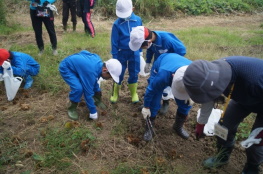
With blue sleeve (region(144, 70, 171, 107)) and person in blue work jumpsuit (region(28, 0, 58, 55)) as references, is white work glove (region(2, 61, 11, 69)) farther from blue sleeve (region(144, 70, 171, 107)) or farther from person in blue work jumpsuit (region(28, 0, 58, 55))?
blue sleeve (region(144, 70, 171, 107))

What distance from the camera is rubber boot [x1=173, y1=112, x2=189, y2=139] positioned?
2.94 m

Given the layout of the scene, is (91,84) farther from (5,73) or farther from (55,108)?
(5,73)

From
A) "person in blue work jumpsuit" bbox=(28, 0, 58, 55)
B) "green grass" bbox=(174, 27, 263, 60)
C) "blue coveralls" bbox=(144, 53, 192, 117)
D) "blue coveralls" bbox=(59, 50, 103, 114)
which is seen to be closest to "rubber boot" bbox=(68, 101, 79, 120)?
"blue coveralls" bbox=(59, 50, 103, 114)

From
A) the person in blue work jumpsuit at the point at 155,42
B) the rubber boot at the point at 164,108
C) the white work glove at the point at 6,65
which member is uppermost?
the person in blue work jumpsuit at the point at 155,42

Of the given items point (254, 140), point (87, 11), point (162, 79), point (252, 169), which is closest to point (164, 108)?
point (162, 79)

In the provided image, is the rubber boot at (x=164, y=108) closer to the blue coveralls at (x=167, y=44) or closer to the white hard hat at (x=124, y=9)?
the blue coveralls at (x=167, y=44)

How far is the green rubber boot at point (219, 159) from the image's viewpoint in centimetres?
254

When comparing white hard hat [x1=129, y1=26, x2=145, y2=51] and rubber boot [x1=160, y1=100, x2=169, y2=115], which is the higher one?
white hard hat [x1=129, y1=26, x2=145, y2=51]

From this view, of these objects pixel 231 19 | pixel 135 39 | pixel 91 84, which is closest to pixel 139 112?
pixel 91 84

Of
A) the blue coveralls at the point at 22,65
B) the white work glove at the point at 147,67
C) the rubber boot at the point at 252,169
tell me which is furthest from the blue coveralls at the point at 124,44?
the rubber boot at the point at 252,169

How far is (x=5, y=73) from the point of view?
356 centimetres

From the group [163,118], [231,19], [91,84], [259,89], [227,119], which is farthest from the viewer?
[231,19]

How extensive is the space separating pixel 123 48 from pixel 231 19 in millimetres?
7984

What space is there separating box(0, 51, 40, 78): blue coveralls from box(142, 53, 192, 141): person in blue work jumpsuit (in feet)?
7.16
